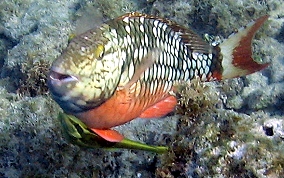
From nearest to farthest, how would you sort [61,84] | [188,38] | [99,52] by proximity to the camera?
[61,84] < [99,52] < [188,38]

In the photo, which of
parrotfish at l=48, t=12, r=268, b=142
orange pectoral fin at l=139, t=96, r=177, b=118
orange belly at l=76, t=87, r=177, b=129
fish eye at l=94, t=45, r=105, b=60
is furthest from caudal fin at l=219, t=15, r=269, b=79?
fish eye at l=94, t=45, r=105, b=60

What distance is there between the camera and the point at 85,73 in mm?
1907

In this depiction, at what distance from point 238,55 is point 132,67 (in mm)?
1066

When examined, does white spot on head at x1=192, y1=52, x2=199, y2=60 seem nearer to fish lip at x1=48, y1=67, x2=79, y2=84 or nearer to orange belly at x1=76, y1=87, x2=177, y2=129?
orange belly at x1=76, y1=87, x2=177, y2=129

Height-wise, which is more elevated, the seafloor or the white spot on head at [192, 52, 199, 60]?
the white spot on head at [192, 52, 199, 60]

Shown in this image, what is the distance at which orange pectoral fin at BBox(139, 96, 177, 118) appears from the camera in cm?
252

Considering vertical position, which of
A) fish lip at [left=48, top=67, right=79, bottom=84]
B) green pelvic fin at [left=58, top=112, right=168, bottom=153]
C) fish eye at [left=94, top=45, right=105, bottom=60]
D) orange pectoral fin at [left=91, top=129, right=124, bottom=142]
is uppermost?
fish eye at [left=94, top=45, right=105, bottom=60]

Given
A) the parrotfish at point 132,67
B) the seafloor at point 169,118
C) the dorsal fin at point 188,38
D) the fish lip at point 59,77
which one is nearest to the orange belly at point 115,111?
the parrotfish at point 132,67

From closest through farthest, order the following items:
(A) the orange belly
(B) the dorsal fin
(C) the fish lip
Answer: (C) the fish lip
(A) the orange belly
(B) the dorsal fin

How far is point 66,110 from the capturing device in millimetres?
2008

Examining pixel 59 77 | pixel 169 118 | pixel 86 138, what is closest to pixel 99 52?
pixel 59 77

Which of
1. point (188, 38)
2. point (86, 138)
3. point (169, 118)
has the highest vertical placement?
point (188, 38)

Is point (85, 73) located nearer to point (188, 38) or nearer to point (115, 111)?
point (115, 111)

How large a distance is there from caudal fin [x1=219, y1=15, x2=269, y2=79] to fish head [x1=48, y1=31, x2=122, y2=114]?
3.65 ft
